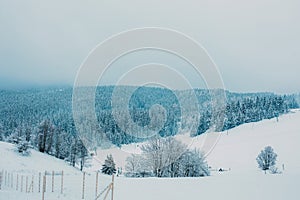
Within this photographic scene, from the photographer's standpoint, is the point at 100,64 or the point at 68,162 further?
the point at 68,162

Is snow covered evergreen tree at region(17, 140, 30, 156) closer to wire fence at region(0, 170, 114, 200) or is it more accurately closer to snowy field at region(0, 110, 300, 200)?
snowy field at region(0, 110, 300, 200)

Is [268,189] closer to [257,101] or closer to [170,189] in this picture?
[170,189]

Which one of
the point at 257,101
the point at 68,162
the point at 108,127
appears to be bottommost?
the point at 68,162

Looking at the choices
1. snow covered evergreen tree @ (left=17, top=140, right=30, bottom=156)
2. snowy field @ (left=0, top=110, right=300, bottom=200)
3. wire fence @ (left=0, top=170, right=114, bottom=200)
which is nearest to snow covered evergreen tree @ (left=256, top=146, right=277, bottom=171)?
snowy field @ (left=0, top=110, right=300, bottom=200)

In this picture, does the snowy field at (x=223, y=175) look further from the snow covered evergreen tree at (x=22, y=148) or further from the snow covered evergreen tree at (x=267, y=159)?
the snow covered evergreen tree at (x=267, y=159)

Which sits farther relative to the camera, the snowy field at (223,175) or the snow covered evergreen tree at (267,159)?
the snow covered evergreen tree at (267,159)

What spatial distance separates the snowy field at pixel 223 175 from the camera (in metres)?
13.4

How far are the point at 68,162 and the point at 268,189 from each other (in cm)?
4155

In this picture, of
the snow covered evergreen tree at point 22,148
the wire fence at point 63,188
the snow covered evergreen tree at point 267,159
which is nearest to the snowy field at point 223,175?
the wire fence at point 63,188

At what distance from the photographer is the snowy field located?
43.9ft

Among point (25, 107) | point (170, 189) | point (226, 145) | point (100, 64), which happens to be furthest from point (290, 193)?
point (25, 107)

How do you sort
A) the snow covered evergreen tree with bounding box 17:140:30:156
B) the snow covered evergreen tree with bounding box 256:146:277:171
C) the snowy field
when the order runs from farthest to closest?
the snow covered evergreen tree with bounding box 256:146:277:171, the snow covered evergreen tree with bounding box 17:140:30:156, the snowy field

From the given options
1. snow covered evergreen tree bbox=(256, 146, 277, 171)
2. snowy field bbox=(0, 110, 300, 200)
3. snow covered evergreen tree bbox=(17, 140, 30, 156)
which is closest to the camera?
snowy field bbox=(0, 110, 300, 200)

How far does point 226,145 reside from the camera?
72625 millimetres
